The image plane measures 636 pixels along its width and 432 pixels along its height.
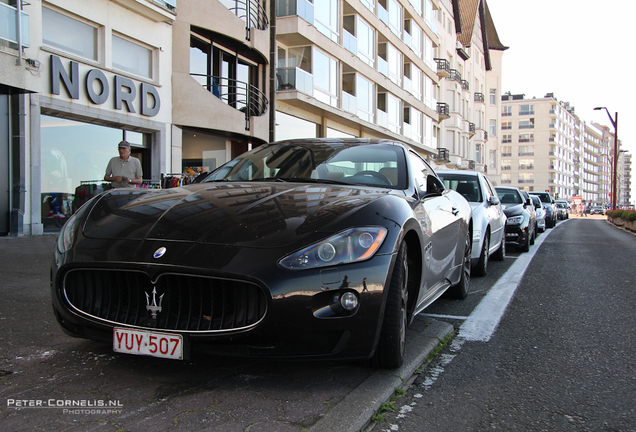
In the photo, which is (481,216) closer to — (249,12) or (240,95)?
(240,95)

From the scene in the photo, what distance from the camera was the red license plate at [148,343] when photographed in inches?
100

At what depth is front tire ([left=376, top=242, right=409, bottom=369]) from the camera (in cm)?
290

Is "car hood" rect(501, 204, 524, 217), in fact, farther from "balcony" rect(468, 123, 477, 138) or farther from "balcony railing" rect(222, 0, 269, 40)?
"balcony" rect(468, 123, 477, 138)

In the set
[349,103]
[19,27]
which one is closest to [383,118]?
[349,103]

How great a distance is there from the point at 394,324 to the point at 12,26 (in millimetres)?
11431

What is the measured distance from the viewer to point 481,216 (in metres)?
7.34

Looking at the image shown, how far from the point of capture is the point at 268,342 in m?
2.57

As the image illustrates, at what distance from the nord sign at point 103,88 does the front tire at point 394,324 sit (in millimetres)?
11302

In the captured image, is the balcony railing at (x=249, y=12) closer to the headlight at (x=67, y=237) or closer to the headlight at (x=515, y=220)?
the headlight at (x=515, y=220)

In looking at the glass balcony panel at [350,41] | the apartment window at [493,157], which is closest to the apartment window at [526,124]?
the apartment window at [493,157]

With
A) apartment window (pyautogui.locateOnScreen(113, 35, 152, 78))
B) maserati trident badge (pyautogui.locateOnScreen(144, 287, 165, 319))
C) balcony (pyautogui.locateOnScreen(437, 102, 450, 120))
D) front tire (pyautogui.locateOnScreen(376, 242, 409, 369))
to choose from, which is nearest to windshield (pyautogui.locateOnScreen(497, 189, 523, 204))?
apartment window (pyautogui.locateOnScreen(113, 35, 152, 78))

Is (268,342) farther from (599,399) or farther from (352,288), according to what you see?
(599,399)

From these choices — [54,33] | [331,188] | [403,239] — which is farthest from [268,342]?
[54,33]

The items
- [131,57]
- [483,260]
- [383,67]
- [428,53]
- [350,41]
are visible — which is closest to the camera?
[483,260]
